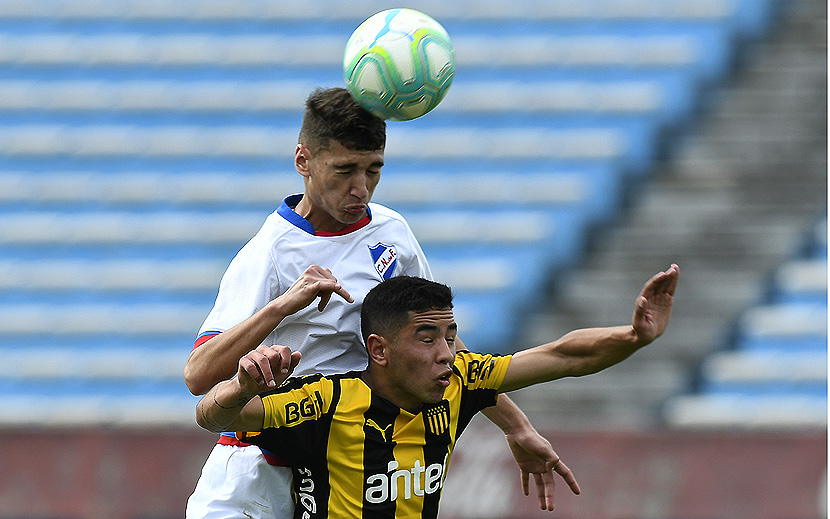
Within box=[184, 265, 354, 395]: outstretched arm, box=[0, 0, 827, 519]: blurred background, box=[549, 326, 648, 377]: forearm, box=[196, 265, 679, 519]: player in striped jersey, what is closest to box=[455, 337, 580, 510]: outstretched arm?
box=[196, 265, 679, 519]: player in striped jersey

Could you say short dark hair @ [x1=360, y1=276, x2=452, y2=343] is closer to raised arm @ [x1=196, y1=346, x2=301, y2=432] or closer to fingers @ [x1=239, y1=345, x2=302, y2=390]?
raised arm @ [x1=196, y1=346, x2=301, y2=432]

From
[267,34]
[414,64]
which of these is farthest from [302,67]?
[414,64]

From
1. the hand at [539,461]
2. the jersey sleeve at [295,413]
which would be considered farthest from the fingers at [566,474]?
the jersey sleeve at [295,413]

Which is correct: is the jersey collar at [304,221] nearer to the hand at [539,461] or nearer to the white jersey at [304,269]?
the white jersey at [304,269]

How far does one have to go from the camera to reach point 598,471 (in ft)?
26.5

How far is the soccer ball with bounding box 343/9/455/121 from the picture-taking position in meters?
4.21

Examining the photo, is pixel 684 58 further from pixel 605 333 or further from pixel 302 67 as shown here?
pixel 605 333

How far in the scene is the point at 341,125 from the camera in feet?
13.7

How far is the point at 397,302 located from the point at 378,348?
0.18 m

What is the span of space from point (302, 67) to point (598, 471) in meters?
4.93

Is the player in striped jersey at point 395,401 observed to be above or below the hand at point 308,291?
below

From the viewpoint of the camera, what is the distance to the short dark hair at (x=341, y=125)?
416 centimetres

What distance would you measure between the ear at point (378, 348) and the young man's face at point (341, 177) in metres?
0.43

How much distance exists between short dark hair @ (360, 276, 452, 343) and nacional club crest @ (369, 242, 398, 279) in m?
0.21
